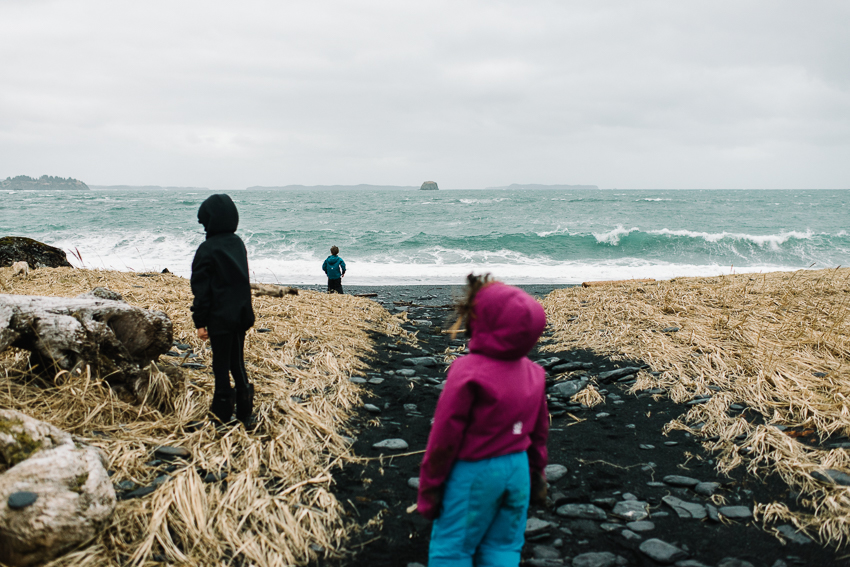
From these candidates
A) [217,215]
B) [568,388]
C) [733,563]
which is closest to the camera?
[733,563]

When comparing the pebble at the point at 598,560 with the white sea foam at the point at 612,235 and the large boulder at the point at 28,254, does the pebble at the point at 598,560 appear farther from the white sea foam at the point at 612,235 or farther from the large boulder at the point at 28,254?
the white sea foam at the point at 612,235

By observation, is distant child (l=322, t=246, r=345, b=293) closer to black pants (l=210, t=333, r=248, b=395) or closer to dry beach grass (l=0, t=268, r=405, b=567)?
dry beach grass (l=0, t=268, r=405, b=567)

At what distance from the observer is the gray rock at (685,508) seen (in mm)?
3547

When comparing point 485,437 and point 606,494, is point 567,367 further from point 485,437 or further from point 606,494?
point 485,437

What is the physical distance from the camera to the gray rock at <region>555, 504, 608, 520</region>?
3.62 m

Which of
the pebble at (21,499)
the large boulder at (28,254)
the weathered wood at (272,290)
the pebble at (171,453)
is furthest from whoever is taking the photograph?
the large boulder at (28,254)

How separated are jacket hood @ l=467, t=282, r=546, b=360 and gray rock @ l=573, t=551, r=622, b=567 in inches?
65.7

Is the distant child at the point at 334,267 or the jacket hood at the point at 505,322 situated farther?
the distant child at the point at 334,267

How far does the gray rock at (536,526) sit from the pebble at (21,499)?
9.67 ft

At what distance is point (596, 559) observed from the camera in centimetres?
315

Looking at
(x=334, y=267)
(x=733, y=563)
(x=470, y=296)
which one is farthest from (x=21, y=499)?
(x=334, y=267)

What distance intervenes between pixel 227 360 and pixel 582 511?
10.1 feet

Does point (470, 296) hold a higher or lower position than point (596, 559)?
higher

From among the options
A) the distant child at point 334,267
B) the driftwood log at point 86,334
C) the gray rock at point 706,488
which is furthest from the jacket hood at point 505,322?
the distant child at point 334,267
